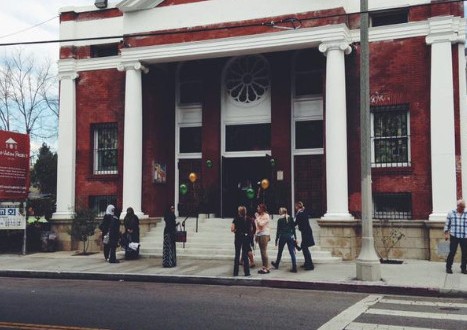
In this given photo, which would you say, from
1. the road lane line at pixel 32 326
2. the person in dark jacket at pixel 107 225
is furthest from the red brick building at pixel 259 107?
the road lane line at pixel 32 326

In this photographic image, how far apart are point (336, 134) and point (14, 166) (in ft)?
38.5

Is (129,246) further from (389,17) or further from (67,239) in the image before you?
(389,17)

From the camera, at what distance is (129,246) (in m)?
18.1

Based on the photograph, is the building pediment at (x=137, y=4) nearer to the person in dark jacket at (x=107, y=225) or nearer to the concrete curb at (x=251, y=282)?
the person in dark jacket at (x=107, y=225)

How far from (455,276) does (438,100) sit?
5.91 m

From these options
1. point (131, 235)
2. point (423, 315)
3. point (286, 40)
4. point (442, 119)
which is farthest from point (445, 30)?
point (131, 235)

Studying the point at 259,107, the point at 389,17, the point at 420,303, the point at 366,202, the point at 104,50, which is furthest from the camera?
the point at 104,50

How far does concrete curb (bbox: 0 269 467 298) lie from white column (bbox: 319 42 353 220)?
4802mm

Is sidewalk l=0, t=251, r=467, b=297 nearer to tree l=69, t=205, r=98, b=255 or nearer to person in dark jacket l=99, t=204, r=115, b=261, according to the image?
person in dark jacket l=99, t=204, r=115, b=261

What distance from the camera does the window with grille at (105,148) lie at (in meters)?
22.1

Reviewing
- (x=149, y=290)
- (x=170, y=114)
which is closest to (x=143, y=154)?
(x=170, y=114)

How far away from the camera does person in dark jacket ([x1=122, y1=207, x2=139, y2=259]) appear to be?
17980 millimetres

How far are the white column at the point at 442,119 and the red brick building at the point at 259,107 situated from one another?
0.13 ft

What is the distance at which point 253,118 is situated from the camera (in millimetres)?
21656
